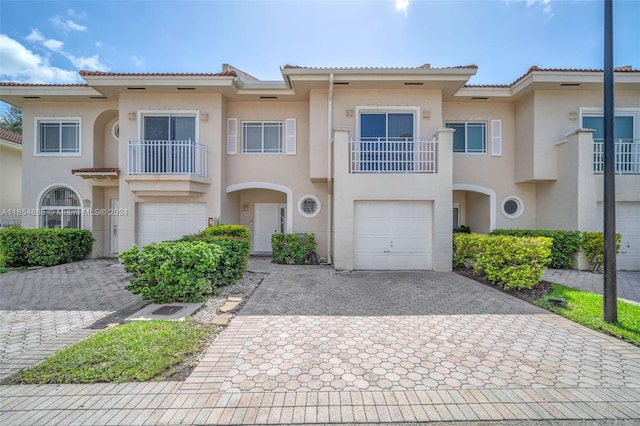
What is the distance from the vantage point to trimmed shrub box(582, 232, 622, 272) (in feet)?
30.7

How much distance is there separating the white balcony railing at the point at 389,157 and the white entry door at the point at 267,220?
495cm

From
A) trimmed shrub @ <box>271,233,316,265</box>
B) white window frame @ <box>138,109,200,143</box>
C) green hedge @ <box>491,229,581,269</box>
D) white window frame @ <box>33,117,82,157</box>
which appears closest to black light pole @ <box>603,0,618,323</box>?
green hedge @ <box>491,229,581,269</box>

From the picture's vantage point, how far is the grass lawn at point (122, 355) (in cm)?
344

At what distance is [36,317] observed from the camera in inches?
215

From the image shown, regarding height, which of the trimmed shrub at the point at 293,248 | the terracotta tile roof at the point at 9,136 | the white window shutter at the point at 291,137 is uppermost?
the terracotta tile roof at the point at 9,136

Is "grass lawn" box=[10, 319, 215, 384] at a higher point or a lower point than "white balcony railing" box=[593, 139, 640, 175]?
lower

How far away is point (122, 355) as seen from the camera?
3.86 meters

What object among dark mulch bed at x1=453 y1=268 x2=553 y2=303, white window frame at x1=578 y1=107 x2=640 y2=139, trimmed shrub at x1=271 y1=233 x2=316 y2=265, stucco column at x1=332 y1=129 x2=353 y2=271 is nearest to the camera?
dark mulch bed at x1=453 y1=268 x2=553 y2=303

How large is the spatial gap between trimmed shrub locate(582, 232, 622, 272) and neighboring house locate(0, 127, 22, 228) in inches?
914

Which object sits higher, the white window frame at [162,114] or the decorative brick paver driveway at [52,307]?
the white window frame at [162,114]

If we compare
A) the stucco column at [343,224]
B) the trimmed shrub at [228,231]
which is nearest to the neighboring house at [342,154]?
the stucco column at [343,224]

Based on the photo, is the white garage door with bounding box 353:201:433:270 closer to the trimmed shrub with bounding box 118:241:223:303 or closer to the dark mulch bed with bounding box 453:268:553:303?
the dark mulch bed with bounding box 453:268:553:303

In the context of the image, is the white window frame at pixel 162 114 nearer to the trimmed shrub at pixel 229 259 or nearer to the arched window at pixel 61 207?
the arched window at pixel 61 207

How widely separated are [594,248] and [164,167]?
49.2ft
